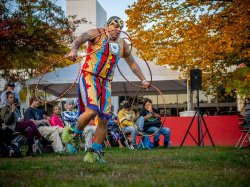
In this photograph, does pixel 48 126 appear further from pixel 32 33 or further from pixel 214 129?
pixel 214 129

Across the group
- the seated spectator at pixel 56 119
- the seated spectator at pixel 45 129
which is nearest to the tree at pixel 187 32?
the seated spectator at pixel 56 119

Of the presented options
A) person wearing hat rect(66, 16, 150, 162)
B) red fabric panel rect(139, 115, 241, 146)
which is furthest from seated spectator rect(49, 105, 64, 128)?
red fabric panel rect(139, 115, 241, 146)

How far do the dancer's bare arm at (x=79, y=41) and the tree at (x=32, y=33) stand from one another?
9876mm

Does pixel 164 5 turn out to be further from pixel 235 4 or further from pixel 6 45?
pixel 6 45

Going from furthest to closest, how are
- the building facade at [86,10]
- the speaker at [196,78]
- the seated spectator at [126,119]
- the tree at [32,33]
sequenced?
the building facade at [86,10] → the tree at [32,33] → the speaker at [196,78] → the seated spectator at [126,119]

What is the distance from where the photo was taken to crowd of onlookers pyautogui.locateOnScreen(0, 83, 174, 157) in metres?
9.88

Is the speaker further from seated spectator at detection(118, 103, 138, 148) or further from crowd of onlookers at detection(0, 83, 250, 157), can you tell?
seated spectator at detection(118, 103, 138, 148)

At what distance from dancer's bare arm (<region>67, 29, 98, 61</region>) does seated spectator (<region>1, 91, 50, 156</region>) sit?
335cm

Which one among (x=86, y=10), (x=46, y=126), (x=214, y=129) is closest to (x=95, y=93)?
(x=46, y=126)

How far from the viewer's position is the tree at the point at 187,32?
17.7m

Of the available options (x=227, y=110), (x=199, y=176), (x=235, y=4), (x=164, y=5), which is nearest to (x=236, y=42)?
(x=235, y=4)

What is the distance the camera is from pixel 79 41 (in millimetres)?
6871

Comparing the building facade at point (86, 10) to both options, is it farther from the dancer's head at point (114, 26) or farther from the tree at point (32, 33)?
the dancer's head at point (114, 26)

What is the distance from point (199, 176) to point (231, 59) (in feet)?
55.1
